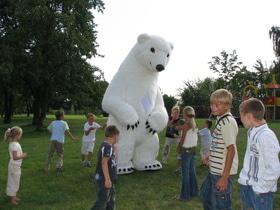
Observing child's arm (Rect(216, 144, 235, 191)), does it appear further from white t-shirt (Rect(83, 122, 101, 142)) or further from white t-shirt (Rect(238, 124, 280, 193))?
white t-shirt (Rect(83, 122, 101, 142))

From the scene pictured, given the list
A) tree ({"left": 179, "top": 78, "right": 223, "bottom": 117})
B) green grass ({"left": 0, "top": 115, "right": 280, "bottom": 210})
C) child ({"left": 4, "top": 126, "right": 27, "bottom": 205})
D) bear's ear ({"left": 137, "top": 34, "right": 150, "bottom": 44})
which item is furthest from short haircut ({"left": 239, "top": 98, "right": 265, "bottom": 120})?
tree ({"left": 179, "top": 78, "right": 223, "bottom": 117})

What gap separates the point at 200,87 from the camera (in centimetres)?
5550

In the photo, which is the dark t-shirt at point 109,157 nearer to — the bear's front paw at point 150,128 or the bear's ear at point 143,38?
the bear's front paw at point 150,128

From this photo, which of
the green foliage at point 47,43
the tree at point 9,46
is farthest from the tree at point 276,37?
the tree at point 9,46

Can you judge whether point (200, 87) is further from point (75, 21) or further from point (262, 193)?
point (262, 193)

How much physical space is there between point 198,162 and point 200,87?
1789 inches

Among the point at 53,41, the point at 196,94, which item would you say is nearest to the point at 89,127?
the point at 53,41

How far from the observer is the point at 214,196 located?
5.07 meters

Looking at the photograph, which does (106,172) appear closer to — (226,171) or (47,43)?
(226,171)

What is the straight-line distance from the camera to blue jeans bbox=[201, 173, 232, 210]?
495 cm

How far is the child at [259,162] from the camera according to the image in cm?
391

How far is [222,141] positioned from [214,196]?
61cm

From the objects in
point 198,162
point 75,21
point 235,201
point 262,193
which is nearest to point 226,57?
point 75,21

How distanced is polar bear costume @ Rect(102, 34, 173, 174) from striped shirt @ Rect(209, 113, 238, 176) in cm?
357
